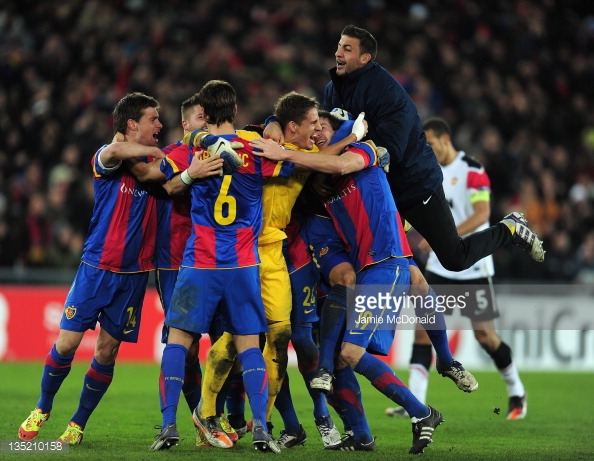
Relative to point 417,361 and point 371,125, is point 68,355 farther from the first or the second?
point 417,361

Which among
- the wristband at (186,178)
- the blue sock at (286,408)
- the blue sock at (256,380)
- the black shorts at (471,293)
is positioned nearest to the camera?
the blue sock at (256,380)

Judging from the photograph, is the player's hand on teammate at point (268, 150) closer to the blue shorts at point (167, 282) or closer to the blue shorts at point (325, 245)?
the blue shorts at point (325, 245)

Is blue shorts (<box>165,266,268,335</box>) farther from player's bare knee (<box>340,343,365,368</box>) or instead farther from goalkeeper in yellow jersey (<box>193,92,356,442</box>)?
player's bare knee (<box>340,343,365,368</box>)

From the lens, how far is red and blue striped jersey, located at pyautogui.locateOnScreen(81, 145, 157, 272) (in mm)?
7484

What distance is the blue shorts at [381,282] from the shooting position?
7113mm

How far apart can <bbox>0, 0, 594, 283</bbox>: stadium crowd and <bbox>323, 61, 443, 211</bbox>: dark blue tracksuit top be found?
26.2 ft

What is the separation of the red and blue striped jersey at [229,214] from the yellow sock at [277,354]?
0.61m

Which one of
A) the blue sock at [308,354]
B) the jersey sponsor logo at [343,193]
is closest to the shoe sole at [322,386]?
the blue sock at [308,354]

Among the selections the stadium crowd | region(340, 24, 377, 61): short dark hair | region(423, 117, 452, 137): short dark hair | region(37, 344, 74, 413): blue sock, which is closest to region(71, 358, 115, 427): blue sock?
region(37, 344, 74, 413): blue sock

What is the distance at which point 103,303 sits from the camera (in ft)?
24.5

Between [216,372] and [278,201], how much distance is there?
50.7 inches

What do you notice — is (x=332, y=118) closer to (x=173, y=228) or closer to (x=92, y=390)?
(x=173, y=228)

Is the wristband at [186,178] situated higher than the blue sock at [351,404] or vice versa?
the wristband at [186,178]

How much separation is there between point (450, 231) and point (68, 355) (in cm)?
298
